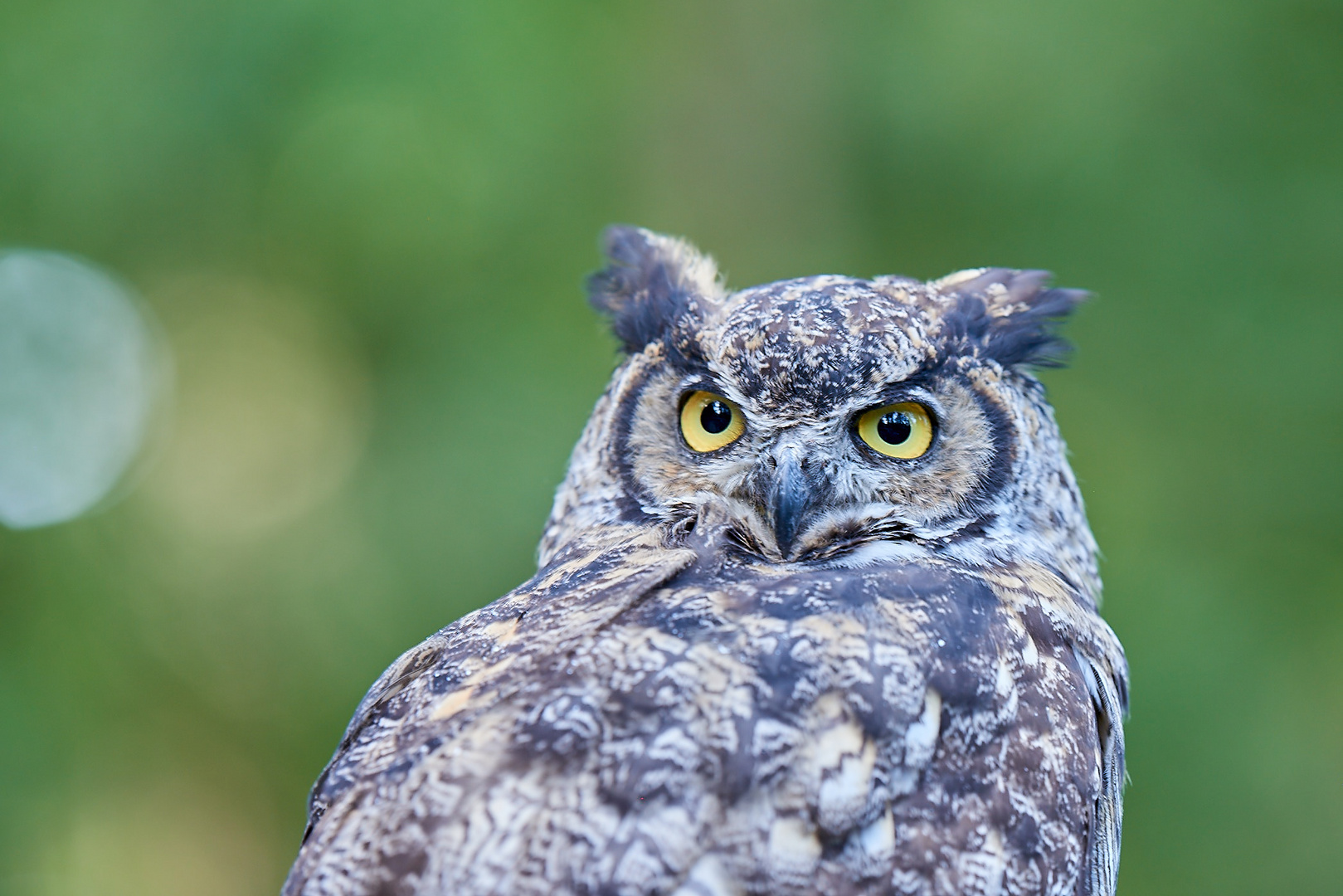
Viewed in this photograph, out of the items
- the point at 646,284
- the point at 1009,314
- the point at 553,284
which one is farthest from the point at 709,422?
the point at 553,284

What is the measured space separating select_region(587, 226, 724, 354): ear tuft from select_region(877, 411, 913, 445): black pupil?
1.32 feet

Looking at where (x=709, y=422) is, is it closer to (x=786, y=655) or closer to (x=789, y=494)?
Result: (x=789, y=494)

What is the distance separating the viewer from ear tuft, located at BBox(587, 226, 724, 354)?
1.98m

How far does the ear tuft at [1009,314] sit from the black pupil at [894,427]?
153 mm

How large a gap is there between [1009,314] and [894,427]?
35cm

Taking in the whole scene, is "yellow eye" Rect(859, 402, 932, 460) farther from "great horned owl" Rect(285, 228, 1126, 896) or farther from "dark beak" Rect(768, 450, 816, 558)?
"dark beak" Rect(768, 450, 816, 558)

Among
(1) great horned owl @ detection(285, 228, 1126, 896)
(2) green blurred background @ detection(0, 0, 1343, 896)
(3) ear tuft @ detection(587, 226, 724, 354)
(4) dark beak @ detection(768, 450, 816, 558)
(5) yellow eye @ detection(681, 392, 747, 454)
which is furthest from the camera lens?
(2) green blurred background @ detection(0, 0, 1343, 896)

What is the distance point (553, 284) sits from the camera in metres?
5.16

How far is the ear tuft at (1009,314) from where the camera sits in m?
1.84

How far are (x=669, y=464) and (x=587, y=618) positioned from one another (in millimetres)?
531

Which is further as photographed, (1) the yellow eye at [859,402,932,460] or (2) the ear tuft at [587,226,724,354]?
(2) the ear tuft at [587,226,724,354]

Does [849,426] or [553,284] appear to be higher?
[553,284]

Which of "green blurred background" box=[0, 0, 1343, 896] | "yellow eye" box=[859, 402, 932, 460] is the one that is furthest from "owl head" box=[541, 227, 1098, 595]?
"green blurred background" box=[0, 0, 1343, 896]

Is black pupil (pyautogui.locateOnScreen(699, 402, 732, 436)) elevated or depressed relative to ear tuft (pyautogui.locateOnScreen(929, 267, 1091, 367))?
depressed
